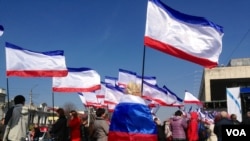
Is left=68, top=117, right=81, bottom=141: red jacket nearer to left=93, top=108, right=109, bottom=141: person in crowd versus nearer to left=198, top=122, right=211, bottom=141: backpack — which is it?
left=93, top=108, right=109, bottom=141: person in crowd

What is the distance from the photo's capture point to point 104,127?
31.1 ft

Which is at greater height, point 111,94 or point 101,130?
point 111,94

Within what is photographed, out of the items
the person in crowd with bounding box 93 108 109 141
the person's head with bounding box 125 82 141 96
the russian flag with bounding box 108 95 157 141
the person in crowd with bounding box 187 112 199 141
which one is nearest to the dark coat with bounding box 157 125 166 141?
the person in crowd with bounding box 187 112 199 141

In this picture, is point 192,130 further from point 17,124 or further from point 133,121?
point 133,121

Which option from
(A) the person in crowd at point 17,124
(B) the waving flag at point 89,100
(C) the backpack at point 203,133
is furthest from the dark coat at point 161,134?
(B) the waving flag at point 89,100

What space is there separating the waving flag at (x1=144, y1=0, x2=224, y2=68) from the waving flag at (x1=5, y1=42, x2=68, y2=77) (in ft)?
22.6

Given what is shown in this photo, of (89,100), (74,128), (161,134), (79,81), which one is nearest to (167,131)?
(161,134)

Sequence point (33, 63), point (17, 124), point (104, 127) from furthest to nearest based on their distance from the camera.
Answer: point (33, 63)
point (17, 124)
point (104, 127)

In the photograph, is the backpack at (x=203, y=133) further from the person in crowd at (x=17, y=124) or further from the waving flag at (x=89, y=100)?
the person in crowd at (x=17, y=124)

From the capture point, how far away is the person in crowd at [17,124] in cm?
981

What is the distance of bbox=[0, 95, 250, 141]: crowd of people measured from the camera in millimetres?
7074

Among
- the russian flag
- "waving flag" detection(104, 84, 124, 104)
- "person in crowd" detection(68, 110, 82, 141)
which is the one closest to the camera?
the russian flag

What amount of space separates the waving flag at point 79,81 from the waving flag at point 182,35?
1118cm

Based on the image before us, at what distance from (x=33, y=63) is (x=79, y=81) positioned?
18.2 feet
